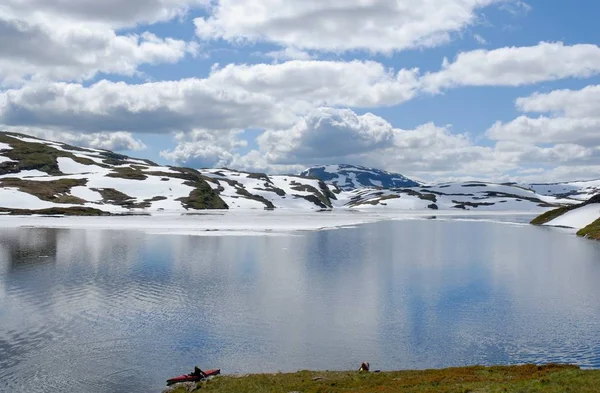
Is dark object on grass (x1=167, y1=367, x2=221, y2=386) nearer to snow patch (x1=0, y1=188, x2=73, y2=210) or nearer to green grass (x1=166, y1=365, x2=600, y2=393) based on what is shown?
Answer: green grass (x1=166, y1=365, x2=600, y2=393)

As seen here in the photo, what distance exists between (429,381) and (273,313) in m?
18.4

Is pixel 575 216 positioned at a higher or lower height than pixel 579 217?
higher

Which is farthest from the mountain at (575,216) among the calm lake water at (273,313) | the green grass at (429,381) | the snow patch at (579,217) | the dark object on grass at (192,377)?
the dark object on grass at (192,377)

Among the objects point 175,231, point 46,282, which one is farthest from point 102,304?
point 175,231

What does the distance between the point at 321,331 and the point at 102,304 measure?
20290mm

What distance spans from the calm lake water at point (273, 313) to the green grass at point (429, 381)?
255 cm

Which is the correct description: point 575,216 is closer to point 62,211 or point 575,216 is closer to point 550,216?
point 550,216

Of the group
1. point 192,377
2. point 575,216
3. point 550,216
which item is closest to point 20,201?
point 192,377

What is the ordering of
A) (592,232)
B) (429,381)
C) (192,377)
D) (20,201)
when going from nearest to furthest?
(429,381) → (192,377) → (592,232) → (20,201)

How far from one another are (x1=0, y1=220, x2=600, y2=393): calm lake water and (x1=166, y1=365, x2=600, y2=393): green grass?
2.55 m

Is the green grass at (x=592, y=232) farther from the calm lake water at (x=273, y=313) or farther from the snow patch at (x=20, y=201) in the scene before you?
the snow patch at (x=20, y=201)

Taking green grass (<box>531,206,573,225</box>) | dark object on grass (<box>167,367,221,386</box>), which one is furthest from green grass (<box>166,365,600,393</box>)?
green grass (<box>531,206,573,225</box>)

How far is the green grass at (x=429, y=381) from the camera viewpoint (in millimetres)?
23953

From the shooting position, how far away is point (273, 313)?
139 ft
